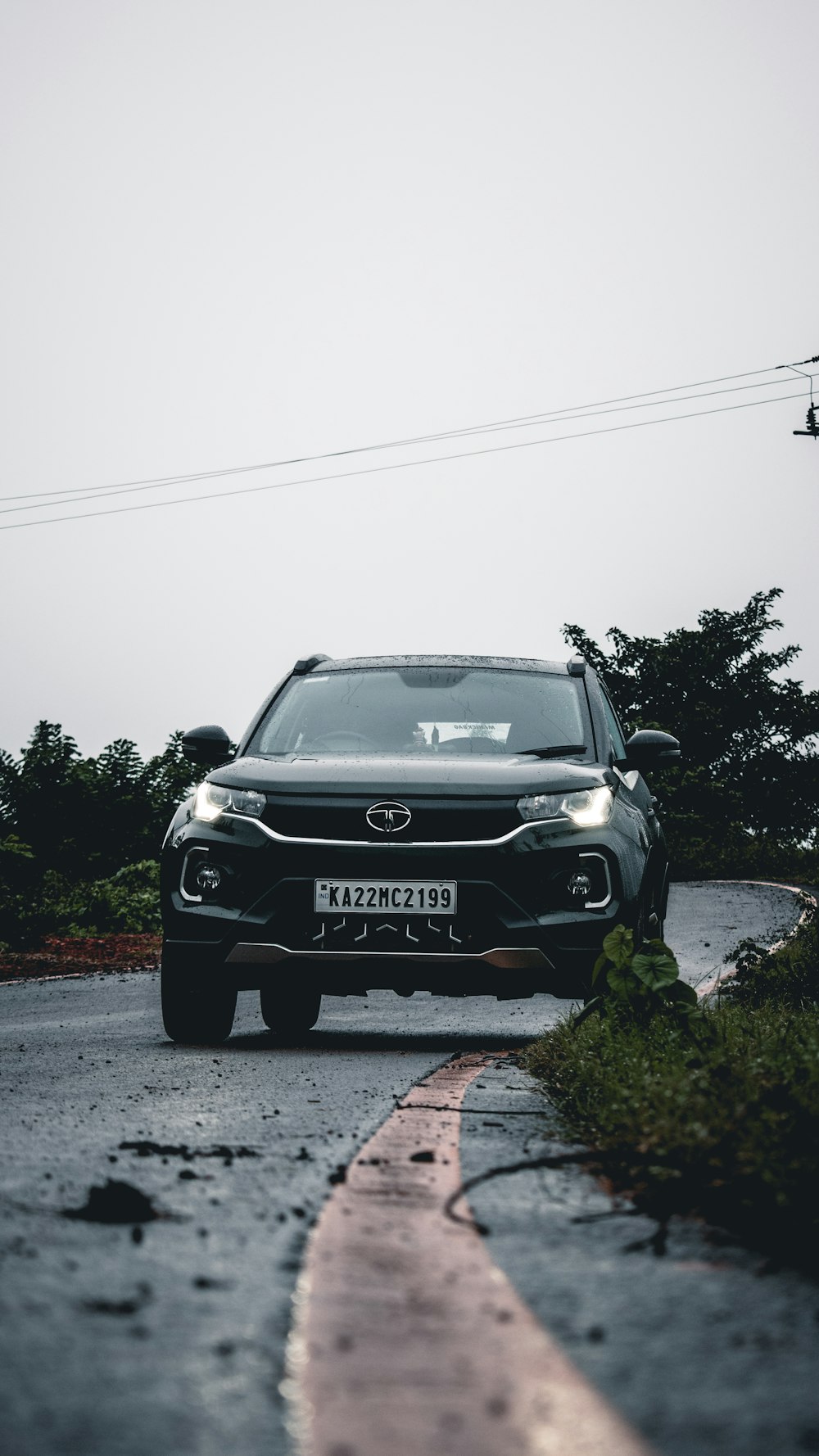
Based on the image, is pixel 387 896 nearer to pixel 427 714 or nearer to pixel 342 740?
pixel 342 740

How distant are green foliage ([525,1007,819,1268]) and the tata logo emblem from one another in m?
1.70

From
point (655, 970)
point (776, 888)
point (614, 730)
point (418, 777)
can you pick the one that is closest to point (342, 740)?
point (418, 777)

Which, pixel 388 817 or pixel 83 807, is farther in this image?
pixel 83 807

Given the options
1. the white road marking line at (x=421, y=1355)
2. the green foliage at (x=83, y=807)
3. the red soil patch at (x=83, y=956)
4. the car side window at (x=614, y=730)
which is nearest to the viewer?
the white road marking line at (x=421, y=1355)

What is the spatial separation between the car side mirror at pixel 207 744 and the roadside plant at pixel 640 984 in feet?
8.03

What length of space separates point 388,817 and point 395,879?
10.4 inches

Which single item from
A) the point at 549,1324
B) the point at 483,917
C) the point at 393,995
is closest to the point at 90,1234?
the point at 549,1324

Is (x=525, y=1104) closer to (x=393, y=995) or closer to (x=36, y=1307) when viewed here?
(x=36, y=1307)

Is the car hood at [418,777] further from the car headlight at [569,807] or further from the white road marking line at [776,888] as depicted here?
the white road marking line at [776,888]

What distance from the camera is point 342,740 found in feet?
26.4

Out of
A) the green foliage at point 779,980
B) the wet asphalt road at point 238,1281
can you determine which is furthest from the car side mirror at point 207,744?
the green foliage at point 779,980

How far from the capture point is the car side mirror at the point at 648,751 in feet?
26.8

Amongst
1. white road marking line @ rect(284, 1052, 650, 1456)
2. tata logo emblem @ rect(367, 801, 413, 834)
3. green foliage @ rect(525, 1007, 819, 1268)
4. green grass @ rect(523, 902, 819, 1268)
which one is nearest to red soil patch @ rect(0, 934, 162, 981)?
tata logo emblem @ rect(367, 801, 413, 834)

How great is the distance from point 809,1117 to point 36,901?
18851 mm
